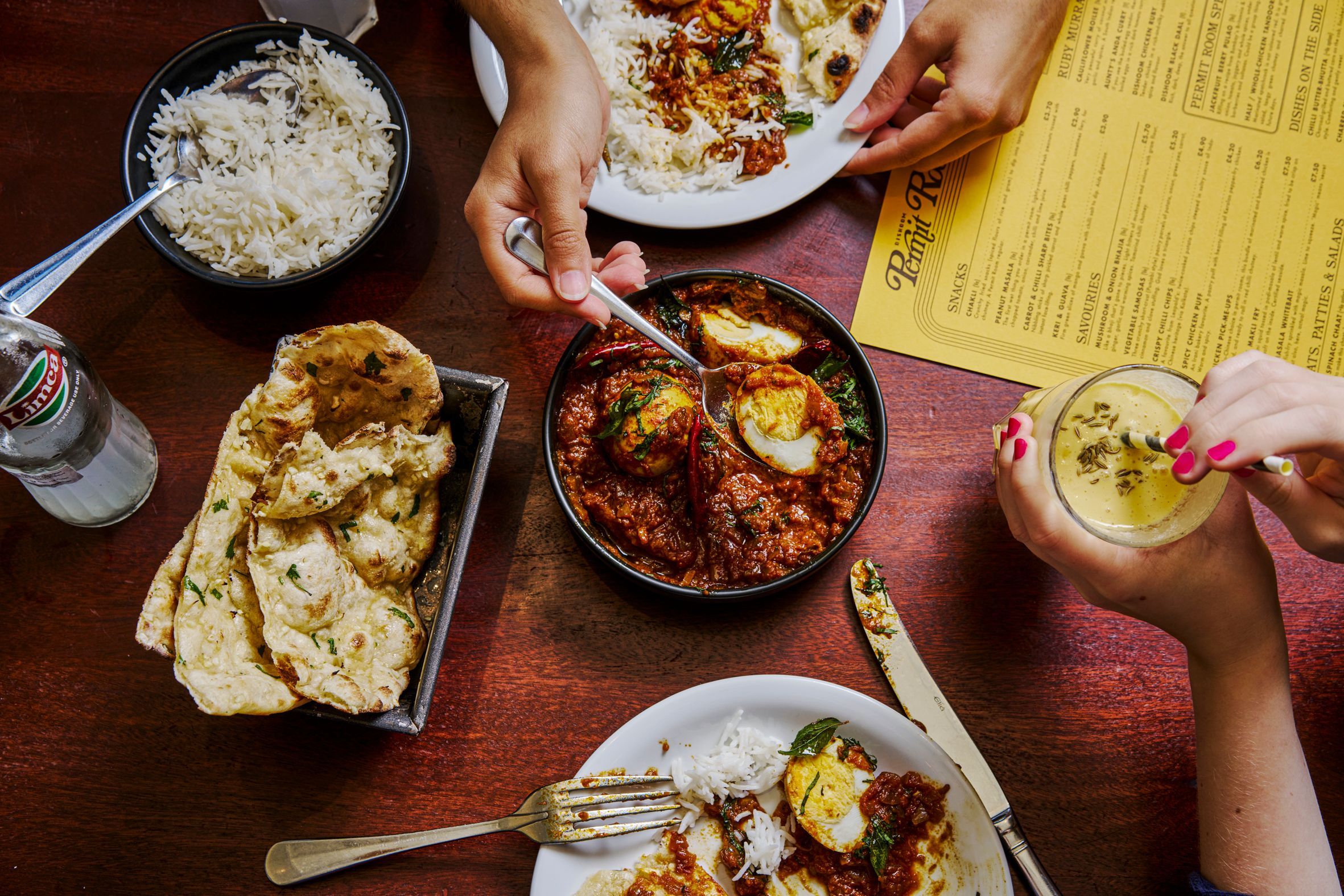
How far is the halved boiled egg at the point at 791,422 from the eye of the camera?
182cm

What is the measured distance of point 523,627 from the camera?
6.53 feet

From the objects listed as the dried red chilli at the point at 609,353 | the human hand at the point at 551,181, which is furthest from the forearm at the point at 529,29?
the dried red chilli at the point at 609,353

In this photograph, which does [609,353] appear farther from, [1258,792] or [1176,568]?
[1258,792]

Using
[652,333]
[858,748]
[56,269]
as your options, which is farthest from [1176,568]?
[56,269]

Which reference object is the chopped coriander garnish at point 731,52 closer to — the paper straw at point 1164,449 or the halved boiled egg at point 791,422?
the halved boiled egg at point 791,422

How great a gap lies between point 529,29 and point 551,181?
42cm

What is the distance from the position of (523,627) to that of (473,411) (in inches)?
21.6

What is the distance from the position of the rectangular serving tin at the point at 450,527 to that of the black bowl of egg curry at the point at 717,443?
0.48 feet

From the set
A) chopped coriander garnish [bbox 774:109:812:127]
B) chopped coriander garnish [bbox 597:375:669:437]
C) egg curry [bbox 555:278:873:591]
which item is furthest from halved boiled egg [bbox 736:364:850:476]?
chopped coriander garnish [bbox 774:109:812:127]

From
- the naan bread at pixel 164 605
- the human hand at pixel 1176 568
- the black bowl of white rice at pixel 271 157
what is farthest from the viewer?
the black bowl of white rice at pixel 271 157

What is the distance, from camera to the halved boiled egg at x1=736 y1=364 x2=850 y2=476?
71.8 inches

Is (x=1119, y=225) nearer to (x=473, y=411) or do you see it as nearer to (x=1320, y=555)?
(x=1320, y=555)

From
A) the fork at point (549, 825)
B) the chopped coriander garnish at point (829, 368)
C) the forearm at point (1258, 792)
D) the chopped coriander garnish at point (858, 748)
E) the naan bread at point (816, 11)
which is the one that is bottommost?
the fork at point (549, 825)

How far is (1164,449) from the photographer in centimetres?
147
